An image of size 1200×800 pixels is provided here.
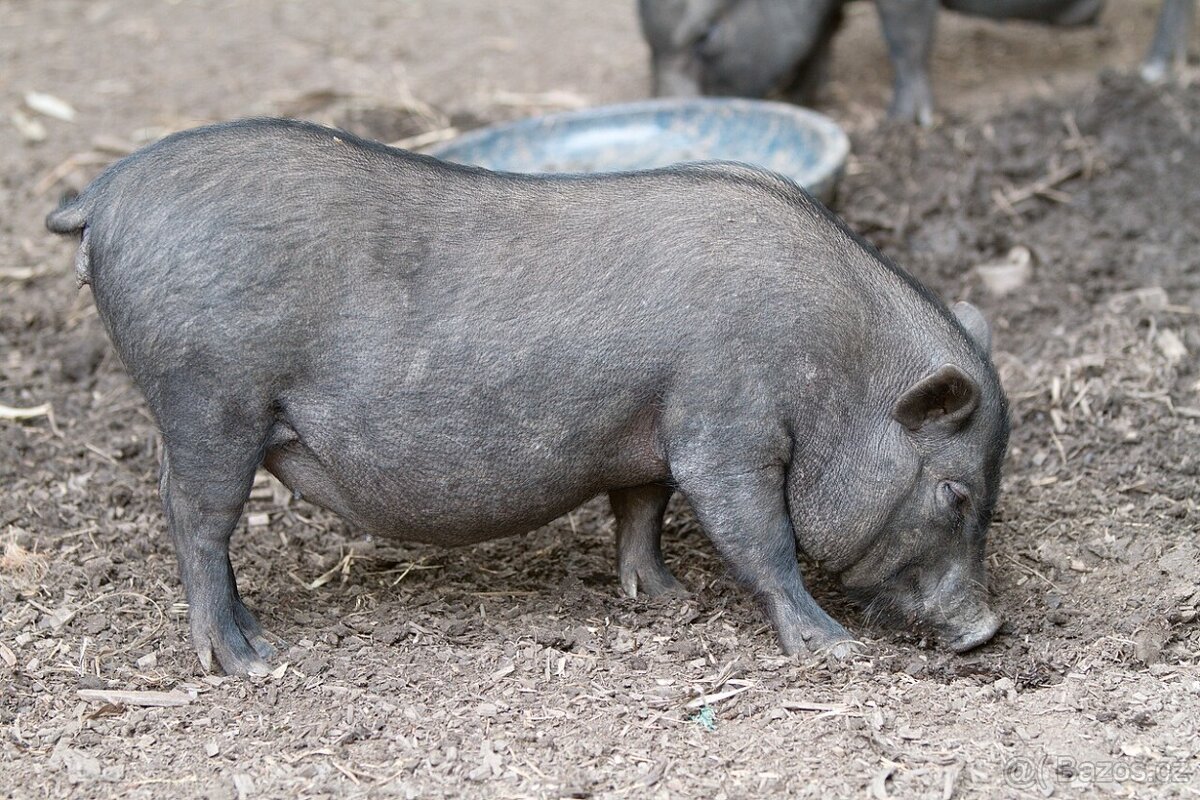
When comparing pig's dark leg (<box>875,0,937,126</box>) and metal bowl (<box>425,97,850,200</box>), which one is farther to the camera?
pig's dark leg (<box>875,0,937,126</box>)

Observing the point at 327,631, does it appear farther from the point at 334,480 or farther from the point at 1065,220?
the point at 1065,220

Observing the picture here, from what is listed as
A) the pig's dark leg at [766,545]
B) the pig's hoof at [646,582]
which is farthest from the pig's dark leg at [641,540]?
the pig's dark leg at [766,545]

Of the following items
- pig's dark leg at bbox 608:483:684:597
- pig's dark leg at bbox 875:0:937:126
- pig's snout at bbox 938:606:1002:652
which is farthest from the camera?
pig's dark leg at bbox 875:0:937:126

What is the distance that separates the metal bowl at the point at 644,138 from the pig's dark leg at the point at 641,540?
2.54 meters

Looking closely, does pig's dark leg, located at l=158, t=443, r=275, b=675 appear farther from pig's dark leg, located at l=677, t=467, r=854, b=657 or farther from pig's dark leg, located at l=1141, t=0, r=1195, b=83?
pig's dark leg, located at l=1141, t=0, r=1195, b=83

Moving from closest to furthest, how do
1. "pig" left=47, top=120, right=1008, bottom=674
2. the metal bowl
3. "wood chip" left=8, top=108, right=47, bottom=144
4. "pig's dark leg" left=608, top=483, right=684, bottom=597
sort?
"pig" left=47, top=120, right=1008, bottom=674 → "pig's dark leg" left=608, top=483, right=684, bottom=597 → the metal bowl → "wood chip" left=8, top=108, right=47, bottom=144

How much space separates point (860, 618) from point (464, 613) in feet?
4.22

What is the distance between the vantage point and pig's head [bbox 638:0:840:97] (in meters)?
8.55

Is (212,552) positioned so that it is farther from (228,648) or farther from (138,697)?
(138,697)

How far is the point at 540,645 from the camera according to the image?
437cm

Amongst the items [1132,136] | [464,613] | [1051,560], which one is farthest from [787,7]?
[464,613]

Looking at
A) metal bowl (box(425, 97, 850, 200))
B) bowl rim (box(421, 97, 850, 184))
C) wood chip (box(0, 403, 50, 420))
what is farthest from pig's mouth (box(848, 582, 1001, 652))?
wood chip (box(0, 403, 50, 420))

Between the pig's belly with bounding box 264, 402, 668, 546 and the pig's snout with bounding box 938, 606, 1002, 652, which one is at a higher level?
the pig's belly with bounding box 264, 402, 668, 546

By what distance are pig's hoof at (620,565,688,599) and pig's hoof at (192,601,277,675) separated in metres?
1.16
